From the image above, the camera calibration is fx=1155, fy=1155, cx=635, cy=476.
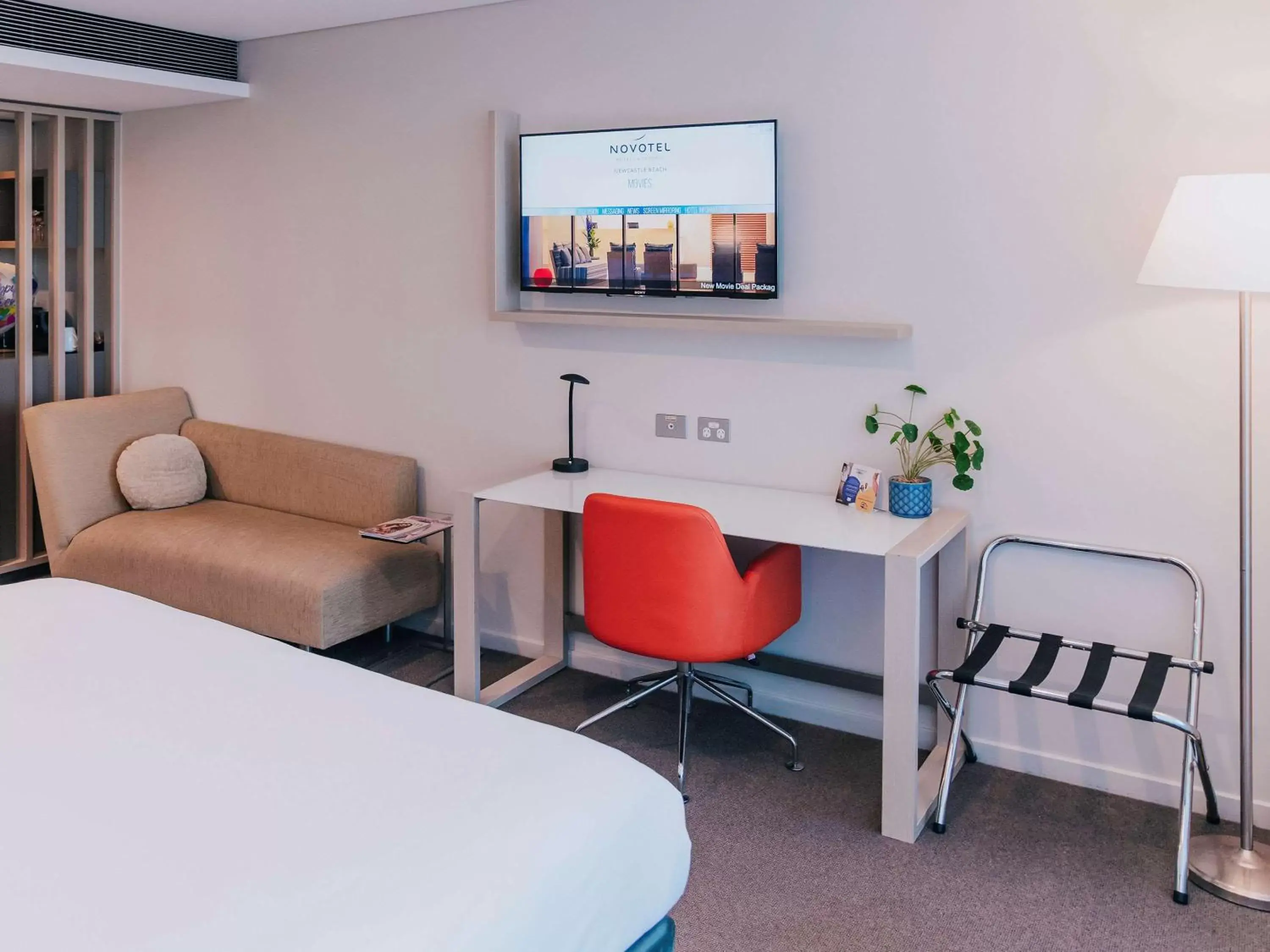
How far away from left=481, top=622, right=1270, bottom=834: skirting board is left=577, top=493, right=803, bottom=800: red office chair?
1.35ft

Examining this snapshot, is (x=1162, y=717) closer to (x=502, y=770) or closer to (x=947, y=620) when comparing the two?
(x=947, y=620)

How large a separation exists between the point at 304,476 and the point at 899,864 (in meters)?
2.90

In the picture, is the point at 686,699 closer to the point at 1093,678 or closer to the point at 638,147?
the point at 1093,678

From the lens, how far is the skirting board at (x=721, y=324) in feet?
11.2

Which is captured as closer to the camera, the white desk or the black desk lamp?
the white desk

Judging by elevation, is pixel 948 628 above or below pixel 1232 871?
above

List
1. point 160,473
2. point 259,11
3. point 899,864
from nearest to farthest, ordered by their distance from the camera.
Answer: point 899,864
point 259,11
point 160,473

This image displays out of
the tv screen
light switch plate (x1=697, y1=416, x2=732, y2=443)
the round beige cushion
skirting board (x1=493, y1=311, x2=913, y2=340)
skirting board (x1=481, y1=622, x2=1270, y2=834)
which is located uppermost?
the tv screen

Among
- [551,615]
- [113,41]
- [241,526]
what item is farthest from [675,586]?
[113,41]

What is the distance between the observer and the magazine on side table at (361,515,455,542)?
408 centimetres

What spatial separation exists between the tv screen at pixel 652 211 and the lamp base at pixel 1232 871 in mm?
1948

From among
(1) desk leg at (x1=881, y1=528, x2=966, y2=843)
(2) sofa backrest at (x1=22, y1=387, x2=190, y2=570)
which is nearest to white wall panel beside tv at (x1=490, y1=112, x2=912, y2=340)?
(1) desk leg at (x1=881, y1=528, x2=966, y2=843)

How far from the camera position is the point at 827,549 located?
3.24 metres

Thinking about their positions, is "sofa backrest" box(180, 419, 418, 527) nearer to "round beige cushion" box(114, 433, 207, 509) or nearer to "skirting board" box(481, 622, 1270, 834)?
"round beige cushion" box(114, 433, 207, 509)
